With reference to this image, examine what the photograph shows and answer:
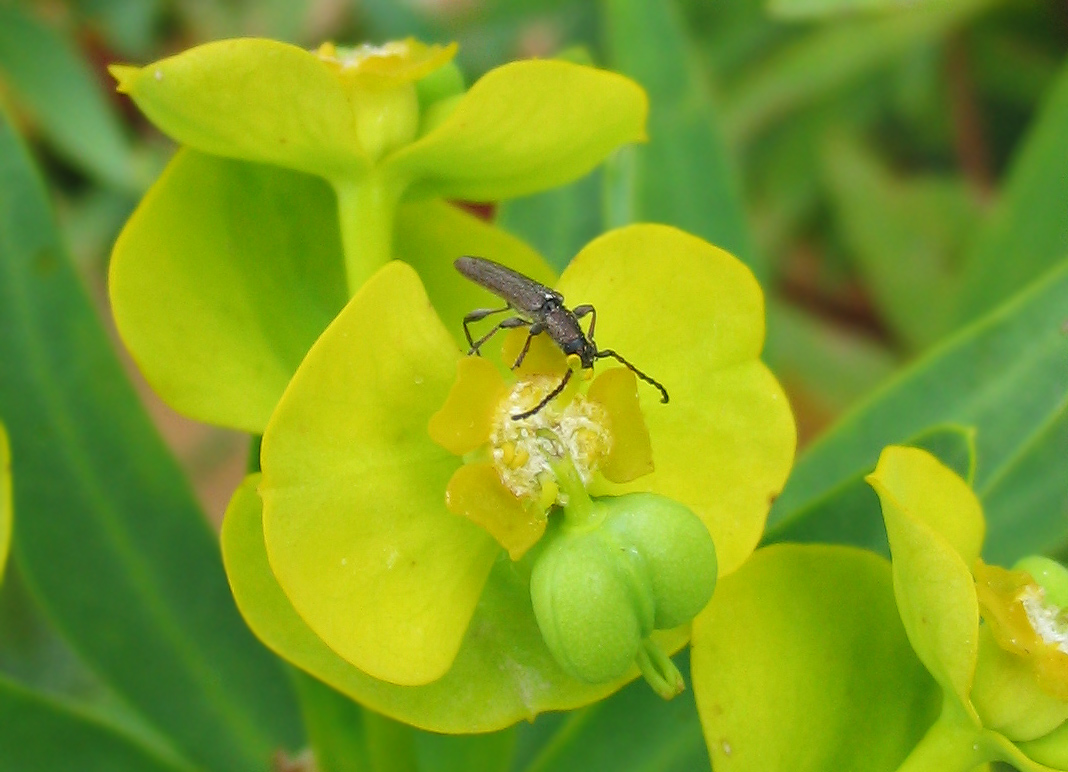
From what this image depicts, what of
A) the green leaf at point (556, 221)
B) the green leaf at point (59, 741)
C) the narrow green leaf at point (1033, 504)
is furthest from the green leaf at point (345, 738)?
the green leaf at point (556, 221)

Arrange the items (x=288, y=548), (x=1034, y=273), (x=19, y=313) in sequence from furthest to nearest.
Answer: (x=1034, y=273), (x=19, y=313), (x=288, y=548)

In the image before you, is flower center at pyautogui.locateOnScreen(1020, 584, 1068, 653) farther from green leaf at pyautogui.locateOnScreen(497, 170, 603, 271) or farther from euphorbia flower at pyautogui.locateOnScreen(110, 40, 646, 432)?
green leaf at pyautogui.locateOnScreen(497, 170, 603, 271)

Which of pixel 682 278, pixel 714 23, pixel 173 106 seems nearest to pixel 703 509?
pixel 682 278

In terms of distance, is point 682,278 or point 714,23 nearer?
point 682,278

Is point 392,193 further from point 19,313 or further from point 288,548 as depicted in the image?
point 19,313

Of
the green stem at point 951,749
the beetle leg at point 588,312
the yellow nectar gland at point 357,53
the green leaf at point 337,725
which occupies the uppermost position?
the yellow nectar gland at point 357,53

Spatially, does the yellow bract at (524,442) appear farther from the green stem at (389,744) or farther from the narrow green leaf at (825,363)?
the narrow green leaf at (825,363)

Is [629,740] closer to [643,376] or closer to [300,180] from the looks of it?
[643,376]
